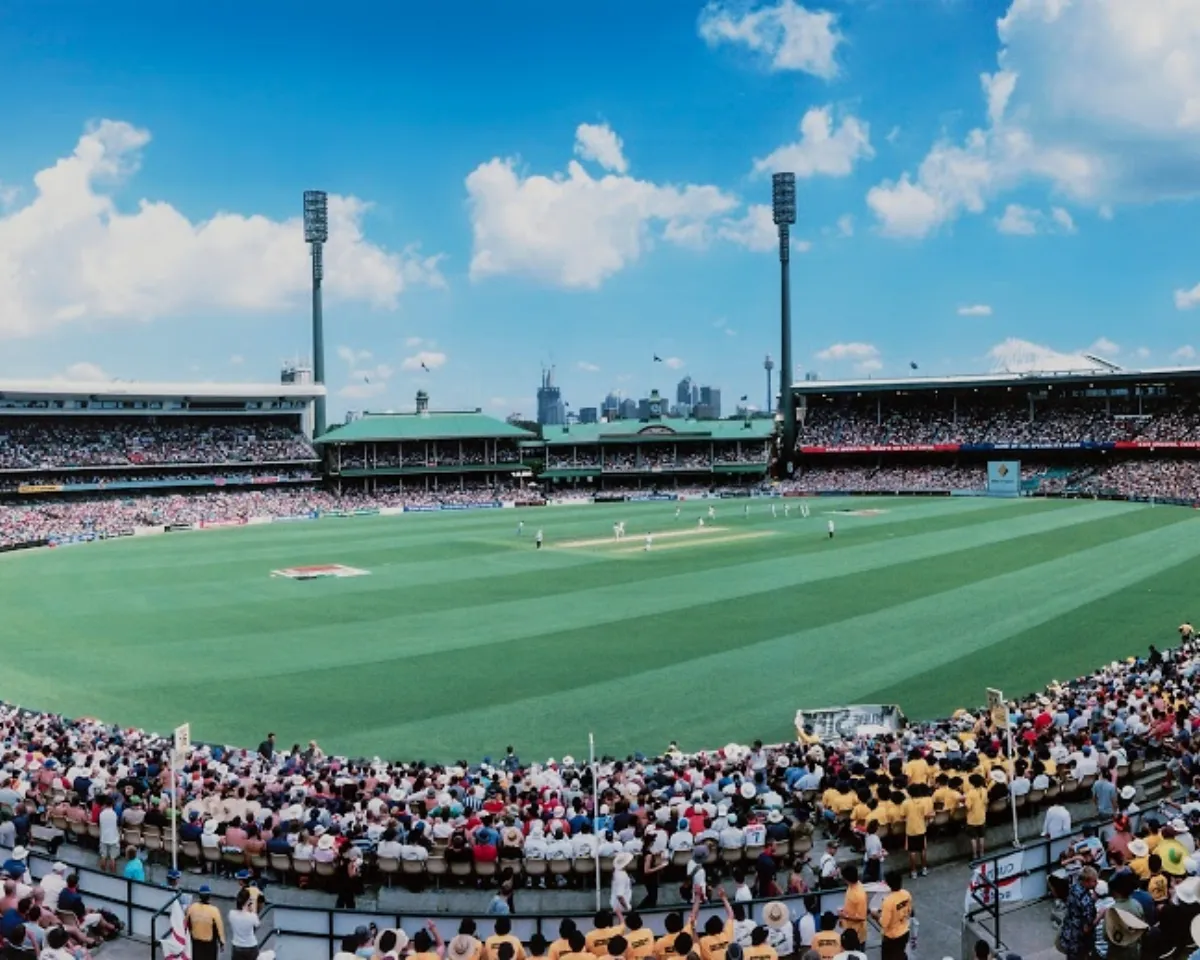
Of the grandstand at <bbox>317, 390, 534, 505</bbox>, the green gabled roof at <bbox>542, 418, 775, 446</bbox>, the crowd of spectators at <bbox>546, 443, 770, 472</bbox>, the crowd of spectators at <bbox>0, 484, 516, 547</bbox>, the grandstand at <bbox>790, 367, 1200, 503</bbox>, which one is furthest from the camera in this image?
the crowd of spectators at <bbox>546, 443, 770, 472</bbox>

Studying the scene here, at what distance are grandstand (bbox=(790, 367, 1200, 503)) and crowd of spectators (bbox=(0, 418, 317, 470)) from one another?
48.6 m

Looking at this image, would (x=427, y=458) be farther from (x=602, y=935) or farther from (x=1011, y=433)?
(x=602, y=935)

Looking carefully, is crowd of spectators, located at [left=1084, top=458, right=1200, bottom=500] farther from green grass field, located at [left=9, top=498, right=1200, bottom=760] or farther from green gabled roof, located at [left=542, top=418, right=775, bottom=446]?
green gabled roof, located at [left=542, top=418, right=775, bottom=446]

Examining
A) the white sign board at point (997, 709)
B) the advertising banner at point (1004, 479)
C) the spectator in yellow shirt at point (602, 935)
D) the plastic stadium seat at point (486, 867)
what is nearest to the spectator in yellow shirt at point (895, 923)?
the spectator in yellow shirt at point (602, 935)

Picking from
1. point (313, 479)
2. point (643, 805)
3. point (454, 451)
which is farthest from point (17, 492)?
point (643, 805)

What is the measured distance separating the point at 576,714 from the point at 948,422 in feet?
253

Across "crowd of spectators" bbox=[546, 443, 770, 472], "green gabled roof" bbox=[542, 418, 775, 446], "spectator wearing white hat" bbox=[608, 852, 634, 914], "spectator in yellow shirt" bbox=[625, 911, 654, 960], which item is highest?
"green gabled roof" bbox=[542, 418, 775, 446]

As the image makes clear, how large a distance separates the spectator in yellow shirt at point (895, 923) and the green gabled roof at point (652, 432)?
86.7m

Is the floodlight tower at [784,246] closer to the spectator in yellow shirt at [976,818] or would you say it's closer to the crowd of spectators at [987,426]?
the crowd of spectators at [987,426]

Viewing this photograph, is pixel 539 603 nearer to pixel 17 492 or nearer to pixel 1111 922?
pixel 1111 922

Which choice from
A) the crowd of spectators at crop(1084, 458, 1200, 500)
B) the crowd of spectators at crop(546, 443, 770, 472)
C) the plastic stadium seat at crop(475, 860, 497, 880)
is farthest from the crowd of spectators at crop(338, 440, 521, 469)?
the plastic stadium seat at crop(475, 860, 497, 880)

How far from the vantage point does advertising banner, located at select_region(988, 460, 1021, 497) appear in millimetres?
78625

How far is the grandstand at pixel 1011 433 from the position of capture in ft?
252

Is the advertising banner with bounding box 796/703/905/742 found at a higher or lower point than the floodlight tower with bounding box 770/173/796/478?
lower
